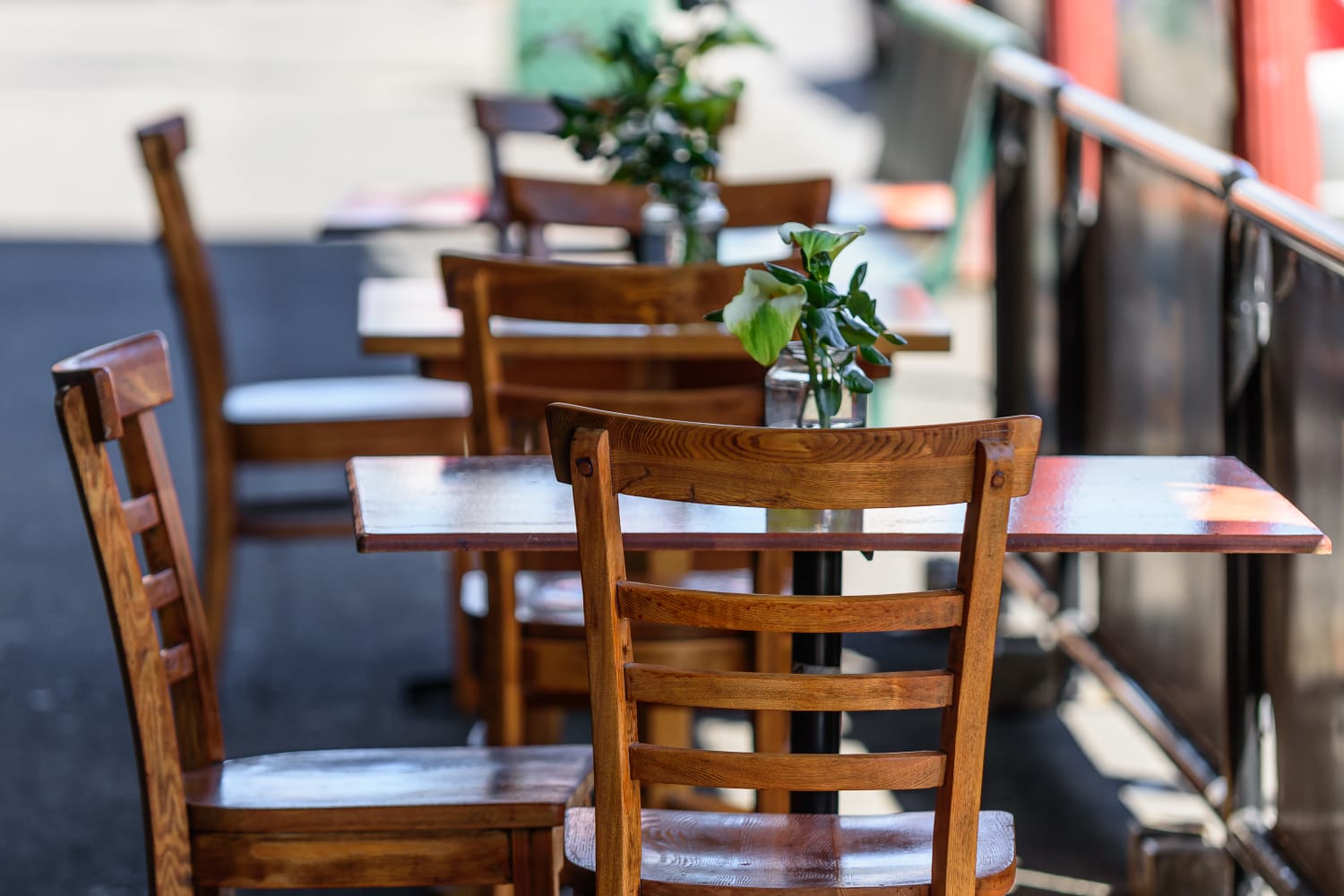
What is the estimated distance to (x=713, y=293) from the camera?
8.07 ft

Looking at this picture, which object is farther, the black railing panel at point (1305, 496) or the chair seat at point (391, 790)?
the black railing panel at point (1305, 496)

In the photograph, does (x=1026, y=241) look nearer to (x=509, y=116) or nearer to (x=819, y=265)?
(x=509, y=116)

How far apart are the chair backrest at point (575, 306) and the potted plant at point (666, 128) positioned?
3.05 feet

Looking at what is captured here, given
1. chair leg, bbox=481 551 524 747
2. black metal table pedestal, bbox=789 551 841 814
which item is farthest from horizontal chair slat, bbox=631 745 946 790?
chair leg, bbox=481 551 524 747

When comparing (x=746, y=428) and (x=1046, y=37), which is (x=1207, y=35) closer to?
(x=1046, y=37)

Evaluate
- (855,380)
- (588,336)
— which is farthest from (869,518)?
(588,336)

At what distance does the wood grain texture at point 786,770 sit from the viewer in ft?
5.73

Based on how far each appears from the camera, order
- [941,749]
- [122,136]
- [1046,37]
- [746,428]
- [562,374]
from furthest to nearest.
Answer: [122,136] → [1046,37] → [562,374] → [941,749] → [746,428]

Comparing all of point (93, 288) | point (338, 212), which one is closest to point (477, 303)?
point (338, 212)

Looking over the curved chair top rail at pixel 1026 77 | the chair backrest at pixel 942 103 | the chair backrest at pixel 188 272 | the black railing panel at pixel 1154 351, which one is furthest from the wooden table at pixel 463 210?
the black railing panel at pixel 1154 351

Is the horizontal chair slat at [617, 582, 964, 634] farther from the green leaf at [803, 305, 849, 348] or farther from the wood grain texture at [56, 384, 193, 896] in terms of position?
the wood grain texture at [56, 384, 193, 896]

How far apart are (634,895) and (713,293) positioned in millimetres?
920

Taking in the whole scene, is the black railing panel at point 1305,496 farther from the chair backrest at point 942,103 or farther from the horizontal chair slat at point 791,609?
the chair backrest at point 942,103

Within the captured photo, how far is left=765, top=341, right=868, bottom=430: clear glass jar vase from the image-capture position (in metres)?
2.06
